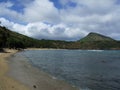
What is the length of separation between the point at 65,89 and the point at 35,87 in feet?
11.5

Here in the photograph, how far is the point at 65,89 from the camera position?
27.2m

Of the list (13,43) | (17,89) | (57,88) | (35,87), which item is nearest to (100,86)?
(57,88)

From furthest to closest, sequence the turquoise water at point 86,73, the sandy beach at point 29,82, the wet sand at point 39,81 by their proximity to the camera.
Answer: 1. the turquoise water at point 86,73
2. the wet sand at point 39,81
3. the sandy beach at point 29,82

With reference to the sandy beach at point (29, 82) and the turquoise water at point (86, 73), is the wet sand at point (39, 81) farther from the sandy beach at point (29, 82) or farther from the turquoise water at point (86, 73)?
the turquoise water at point (86, 73)

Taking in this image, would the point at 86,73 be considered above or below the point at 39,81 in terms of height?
above

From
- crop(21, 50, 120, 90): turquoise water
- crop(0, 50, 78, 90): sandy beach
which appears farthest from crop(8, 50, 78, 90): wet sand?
crop(21, 50, 120, 90): turquoise water

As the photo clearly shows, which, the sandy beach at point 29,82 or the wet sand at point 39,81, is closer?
the sandy beach at point 29,82

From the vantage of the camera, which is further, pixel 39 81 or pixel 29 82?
pixel 39 81

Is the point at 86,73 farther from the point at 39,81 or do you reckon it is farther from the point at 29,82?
the point at 29,82

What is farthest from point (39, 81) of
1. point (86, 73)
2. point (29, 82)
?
point (86, 73)

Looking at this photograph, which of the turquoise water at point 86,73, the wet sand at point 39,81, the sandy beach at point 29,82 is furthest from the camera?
the turquoise water at point 86,73

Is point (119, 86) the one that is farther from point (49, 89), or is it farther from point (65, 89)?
point (49, 89)

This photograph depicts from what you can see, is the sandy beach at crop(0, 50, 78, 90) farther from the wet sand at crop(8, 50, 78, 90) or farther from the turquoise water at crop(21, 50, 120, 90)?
the turquoise water at crop(21, 50, 120, 90)

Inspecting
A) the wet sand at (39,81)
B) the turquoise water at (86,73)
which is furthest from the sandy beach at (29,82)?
the turquoise water at (86,73)
